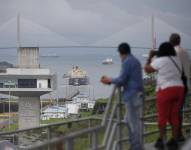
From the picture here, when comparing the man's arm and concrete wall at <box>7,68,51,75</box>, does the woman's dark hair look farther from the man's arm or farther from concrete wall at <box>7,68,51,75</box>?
concrete wall at <box>7,68,51,75</box>

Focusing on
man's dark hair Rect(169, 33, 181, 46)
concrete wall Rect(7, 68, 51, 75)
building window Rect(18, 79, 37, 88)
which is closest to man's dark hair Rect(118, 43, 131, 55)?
man's dark hair Rect(169, 33, 181, 46)

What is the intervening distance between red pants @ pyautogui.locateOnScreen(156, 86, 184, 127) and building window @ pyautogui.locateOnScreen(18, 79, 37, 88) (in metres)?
69.7

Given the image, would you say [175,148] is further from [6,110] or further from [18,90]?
[6,110]

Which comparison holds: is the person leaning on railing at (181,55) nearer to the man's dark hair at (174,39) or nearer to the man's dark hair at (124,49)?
the man's dark hair at (174,39)

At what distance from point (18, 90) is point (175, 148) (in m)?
69.7

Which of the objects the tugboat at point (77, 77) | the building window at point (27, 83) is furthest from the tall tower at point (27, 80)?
the tugboat at point (77, 77)

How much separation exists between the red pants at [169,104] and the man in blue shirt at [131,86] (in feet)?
0.80

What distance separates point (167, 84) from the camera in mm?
7020

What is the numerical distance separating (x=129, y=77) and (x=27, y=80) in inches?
2843

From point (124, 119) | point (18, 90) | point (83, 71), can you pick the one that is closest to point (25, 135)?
point (124, 119)

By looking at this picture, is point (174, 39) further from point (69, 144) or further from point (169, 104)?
point (69, 144)

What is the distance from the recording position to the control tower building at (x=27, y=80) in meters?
75.6

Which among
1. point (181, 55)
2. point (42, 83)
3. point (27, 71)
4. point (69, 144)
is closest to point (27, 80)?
point (27, 71)

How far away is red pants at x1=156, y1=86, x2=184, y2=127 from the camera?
702cm
